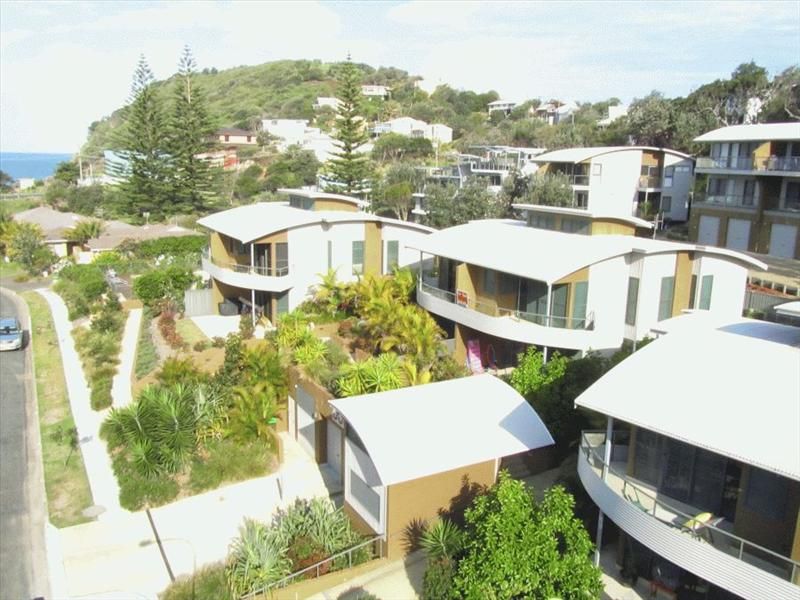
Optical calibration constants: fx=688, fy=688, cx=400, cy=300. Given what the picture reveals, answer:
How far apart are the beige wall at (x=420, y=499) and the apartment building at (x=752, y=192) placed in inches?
1131

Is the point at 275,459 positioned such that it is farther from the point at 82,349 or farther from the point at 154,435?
the point at 82,349

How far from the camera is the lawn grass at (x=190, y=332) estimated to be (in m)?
26.4

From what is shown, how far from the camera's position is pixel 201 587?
1288cm

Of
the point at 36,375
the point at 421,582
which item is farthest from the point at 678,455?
the point at 36,375

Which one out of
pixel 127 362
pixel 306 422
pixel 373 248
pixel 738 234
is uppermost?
pixel 373 248

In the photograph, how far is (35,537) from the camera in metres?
14.8

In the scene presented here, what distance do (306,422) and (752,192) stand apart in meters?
30.2

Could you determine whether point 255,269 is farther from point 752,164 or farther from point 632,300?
point 752,164

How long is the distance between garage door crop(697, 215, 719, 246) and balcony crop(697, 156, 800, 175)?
9.40 ft

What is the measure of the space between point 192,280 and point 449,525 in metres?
23.0

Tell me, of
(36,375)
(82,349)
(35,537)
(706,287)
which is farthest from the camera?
(82,349)

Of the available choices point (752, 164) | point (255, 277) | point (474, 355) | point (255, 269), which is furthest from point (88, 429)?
point (752, 164)

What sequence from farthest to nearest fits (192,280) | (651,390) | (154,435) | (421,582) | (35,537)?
(192,280), (154,435), (35,537), (421,582), (651,390)

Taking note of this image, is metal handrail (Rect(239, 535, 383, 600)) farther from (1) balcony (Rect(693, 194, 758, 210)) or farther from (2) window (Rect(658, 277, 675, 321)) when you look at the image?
(1) balcony (Rect(693, 194, 758, 210))
